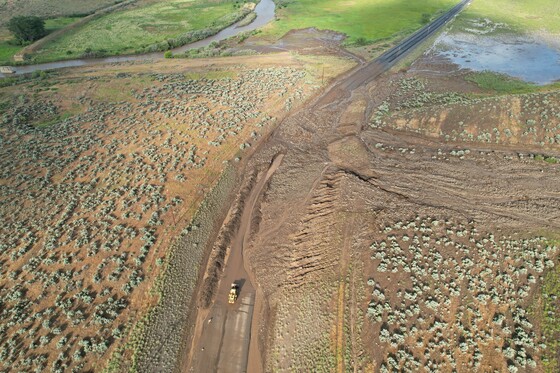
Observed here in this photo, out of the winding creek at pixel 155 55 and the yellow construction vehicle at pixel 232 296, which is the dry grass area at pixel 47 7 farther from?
the yellow construction vehicle at pixel 232 296

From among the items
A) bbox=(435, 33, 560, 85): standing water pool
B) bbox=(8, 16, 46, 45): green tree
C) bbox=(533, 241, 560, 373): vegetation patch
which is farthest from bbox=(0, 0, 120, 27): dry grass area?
bbox=(533, 241, 560, 373): vegetation patch

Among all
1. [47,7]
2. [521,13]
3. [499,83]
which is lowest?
[499,83]

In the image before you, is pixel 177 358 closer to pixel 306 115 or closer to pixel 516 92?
pixel 306 115

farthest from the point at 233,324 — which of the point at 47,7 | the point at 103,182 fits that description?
the point at 47,7

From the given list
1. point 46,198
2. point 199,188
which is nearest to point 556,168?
point 199,188

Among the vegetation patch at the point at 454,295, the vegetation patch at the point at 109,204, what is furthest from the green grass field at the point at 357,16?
the vegetation patch at the point at 454,295

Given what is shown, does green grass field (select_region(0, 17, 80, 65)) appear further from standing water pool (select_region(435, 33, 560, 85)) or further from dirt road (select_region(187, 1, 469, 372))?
standing water pool (select_region(435, 33, 560, 85))

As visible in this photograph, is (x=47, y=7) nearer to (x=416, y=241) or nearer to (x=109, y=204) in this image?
(x=109, y=204)
